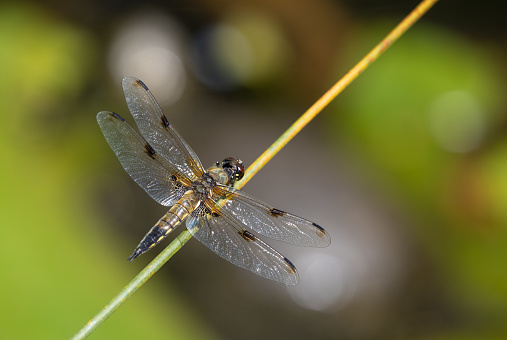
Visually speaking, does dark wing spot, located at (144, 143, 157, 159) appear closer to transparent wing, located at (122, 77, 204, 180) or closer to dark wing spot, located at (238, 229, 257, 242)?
transparent wing, located at (122, 77, 204, 180)

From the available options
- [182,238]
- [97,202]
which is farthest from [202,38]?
[182,238]

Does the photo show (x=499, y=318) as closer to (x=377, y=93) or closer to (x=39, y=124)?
(x=377, y=93)

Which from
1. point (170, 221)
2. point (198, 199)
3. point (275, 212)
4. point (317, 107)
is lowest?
point (170, 221)

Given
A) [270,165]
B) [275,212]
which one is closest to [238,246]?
[275,212]

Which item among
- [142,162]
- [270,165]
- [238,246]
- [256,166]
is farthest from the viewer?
[270,165]

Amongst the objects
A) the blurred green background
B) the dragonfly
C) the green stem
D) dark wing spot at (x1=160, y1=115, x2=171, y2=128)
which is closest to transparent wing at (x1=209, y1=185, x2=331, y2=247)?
the dragonfly

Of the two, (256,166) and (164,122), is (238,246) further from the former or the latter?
(164,122)

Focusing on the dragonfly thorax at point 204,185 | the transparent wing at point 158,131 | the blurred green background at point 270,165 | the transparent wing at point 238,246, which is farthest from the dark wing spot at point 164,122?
the blurred green background at point 270,165
